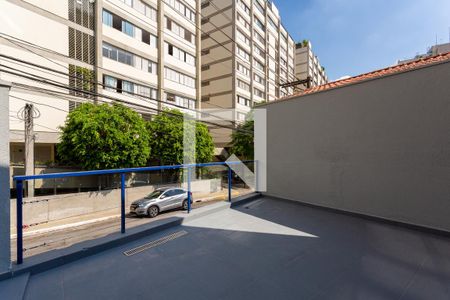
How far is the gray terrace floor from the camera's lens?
1.85 meters

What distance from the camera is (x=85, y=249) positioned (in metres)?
2.40

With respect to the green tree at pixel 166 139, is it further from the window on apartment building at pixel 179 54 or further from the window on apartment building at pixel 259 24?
the window on apartment building at pixel 259 24

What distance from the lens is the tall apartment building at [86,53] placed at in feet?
41.0

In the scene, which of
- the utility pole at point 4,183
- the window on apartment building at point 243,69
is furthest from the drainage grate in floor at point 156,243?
the window on apartment building at point 243,69

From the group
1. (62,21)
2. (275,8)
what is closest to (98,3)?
(62,21)

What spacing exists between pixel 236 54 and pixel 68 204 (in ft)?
78.4

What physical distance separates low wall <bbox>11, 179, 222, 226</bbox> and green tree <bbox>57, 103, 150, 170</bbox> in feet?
6.28

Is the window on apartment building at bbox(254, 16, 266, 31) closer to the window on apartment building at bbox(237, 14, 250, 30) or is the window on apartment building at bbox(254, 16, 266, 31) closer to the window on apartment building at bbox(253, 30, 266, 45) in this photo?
the window on apartment building at bbox(253, 30, 266, 45)

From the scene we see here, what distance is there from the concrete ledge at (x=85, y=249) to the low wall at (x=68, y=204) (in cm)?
979

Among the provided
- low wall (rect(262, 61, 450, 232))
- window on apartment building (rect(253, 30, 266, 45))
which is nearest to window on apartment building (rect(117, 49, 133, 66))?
low wall (rect(262, 61, 450, 232))

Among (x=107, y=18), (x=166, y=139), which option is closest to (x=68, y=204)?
(x=166, y=139)

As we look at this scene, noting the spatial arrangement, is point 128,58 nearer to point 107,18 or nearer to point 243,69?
point 107,18

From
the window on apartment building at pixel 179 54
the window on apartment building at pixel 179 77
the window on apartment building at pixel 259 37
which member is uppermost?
the window on apartment building at pixel 259 37

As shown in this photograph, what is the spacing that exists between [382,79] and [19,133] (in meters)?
17.6
